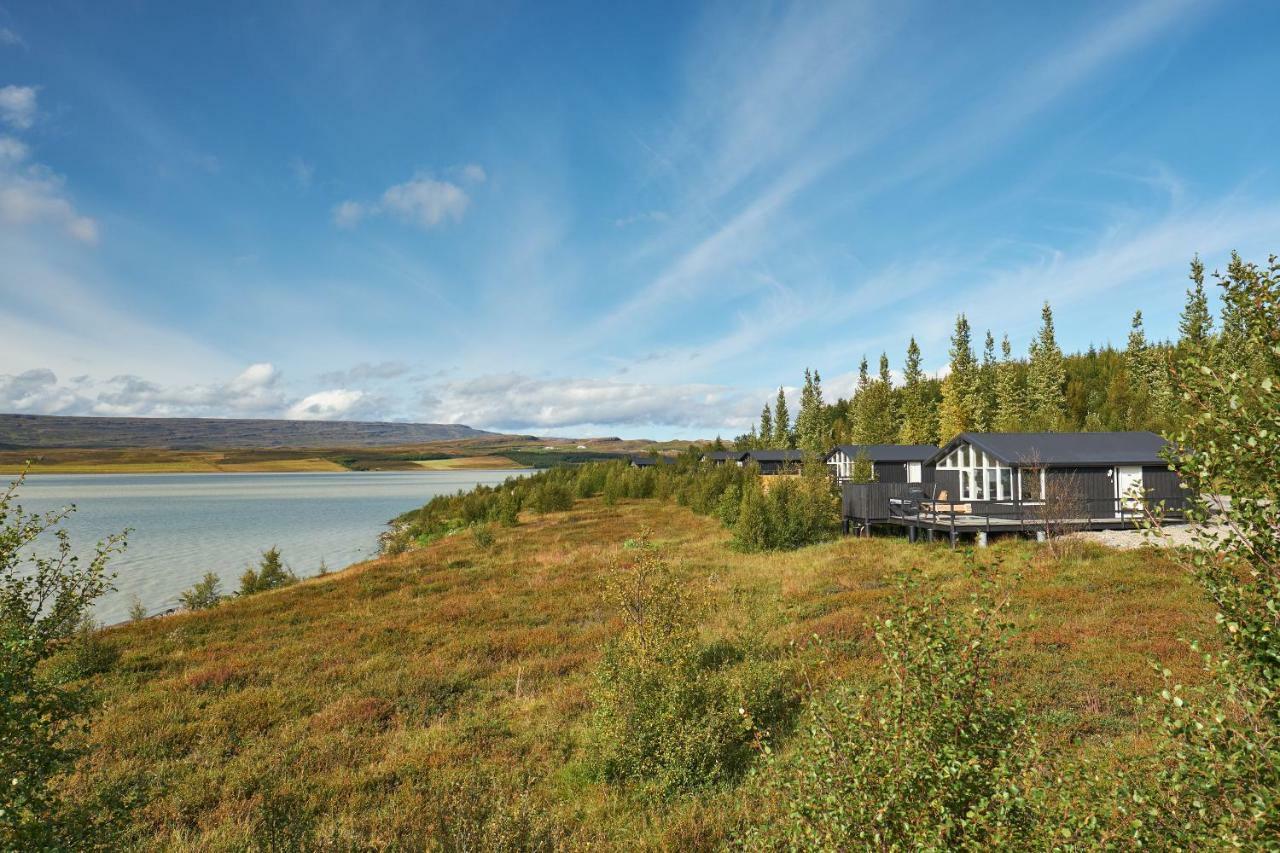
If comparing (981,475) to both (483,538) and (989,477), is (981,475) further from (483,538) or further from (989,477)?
(483,538)

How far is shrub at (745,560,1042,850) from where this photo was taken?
4.21 metres

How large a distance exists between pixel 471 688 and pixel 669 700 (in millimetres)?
6598

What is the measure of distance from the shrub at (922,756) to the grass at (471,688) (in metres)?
0.49

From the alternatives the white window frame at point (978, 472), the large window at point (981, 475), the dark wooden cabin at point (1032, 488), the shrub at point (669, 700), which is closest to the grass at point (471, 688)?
the shrub at point (669, 700)

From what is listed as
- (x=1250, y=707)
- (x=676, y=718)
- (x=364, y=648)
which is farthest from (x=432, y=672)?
(x=1250, y=707)

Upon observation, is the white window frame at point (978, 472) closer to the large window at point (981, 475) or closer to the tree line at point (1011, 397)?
the large window at point (981, 475)

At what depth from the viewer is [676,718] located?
34.4 feet

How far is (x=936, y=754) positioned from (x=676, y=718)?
6740 mm

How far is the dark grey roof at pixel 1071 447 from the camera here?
3112 cm

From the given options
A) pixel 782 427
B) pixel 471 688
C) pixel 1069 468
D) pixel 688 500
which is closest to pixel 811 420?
pixel 782 427

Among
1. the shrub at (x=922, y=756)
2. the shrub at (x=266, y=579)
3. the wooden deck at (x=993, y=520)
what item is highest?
the shrub at (x=922, y=756)

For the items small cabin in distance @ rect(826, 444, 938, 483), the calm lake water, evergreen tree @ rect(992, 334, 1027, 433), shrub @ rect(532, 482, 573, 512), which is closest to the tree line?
evergreen tree @ rect(992, 334, 1027, 433)

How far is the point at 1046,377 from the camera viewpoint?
81.6m

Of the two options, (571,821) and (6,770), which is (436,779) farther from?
(6,770)
